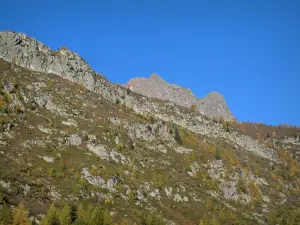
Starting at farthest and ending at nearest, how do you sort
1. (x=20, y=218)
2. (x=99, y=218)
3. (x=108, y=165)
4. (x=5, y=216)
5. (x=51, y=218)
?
1. (x=108, y=165)
2. (x=99, y=218)
3. (x=51, y=218)
4. (x=5, y=216)
5. (x=20, y=218)

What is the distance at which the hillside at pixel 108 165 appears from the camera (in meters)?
99.1

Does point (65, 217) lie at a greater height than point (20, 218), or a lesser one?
greater

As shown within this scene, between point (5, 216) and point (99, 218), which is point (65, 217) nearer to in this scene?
point (99, 218)

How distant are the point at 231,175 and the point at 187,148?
30.8 meters

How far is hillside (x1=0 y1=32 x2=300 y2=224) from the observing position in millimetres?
99125

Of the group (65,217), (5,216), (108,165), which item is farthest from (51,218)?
(108,165)

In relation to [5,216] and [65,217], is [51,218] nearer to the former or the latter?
[65,217]

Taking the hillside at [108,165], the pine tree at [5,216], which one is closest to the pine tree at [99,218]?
the hillside at [108,165]

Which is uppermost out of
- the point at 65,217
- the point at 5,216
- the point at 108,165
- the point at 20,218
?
the point at 108,165

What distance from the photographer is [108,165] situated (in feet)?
409

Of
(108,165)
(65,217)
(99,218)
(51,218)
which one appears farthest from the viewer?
(108,165)

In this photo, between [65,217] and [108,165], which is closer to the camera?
[65,217]

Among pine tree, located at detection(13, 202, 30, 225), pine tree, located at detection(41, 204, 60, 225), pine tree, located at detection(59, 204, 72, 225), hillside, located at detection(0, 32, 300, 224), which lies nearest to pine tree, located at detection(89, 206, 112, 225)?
pine tree, located at detection(59, 204, 72, 225)

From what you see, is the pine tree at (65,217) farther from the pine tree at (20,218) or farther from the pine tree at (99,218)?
the pine tree at (20,218)
